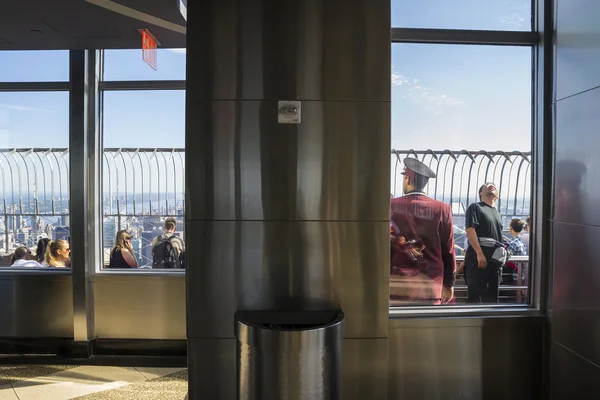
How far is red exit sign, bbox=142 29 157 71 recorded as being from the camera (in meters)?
3.31

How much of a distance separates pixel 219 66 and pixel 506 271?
89.3 inches

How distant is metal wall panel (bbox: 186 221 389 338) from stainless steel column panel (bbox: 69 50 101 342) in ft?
6.92

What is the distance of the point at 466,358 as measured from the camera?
2.70m

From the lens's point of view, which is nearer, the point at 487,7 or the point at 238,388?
the point at 238,388

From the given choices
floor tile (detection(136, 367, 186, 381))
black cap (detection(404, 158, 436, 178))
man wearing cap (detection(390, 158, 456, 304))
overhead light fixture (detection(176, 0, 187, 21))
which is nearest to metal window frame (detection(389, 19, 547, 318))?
man wearing cap (detection(390, 158, 456, 304))

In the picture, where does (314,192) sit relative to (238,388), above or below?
above

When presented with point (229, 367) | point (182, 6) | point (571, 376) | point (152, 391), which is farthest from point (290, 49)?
point (152, 391)

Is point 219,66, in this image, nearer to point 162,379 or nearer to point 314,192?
point 314,192

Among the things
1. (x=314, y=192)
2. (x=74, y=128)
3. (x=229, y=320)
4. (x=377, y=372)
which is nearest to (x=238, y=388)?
(x=229, y=320)

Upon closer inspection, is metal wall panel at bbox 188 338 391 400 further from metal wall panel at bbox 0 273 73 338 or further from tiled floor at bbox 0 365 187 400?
metal wall panel at bbox 0 273 73 338

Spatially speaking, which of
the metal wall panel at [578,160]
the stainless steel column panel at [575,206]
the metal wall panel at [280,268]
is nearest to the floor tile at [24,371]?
the metal wall panel at [280,268]

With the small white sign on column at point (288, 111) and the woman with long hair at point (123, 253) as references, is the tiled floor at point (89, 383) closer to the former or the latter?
the woman with long hair at point (123, 253)

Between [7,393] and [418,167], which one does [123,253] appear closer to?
[7,393]

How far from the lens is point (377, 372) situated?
247 cm
